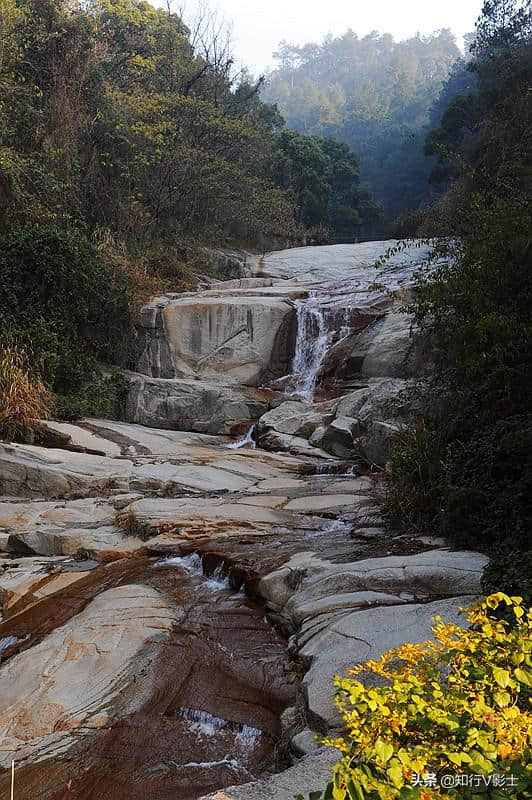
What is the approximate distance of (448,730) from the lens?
56.9 inches

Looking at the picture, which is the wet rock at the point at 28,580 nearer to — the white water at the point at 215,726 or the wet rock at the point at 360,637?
the white water at the point at 215,726

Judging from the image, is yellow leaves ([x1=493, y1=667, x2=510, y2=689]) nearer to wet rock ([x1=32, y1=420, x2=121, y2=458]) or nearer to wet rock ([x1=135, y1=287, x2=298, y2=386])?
wet rock ([x1=32, y1=420, x2=121, y2=458])

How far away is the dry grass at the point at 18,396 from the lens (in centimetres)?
773

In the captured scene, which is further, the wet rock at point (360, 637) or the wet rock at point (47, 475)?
the wet rock at point (47, 475)

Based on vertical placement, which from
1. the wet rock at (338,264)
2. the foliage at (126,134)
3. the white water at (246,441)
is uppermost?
the foliage at (126,134)

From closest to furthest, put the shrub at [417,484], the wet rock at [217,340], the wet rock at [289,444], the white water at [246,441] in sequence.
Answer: the shrub at [417,484] < the wet rock at [289,444] < the white water at [246,441] < the wet rock at [217,340]

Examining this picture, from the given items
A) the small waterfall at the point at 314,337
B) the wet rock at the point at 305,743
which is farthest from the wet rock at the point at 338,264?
the wet rock at the point at 305,743

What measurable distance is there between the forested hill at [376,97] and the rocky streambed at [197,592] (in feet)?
50.0

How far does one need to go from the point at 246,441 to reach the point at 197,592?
5.29 metres

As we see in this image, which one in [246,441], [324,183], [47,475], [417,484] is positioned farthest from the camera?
[324,183]

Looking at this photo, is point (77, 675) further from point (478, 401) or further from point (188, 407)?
point (188, 407)

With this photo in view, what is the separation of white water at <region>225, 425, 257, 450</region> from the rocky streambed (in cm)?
6

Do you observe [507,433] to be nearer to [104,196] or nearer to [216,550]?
[216,550]

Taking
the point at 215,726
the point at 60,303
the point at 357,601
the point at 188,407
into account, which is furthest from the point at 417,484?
the point at 60,303
